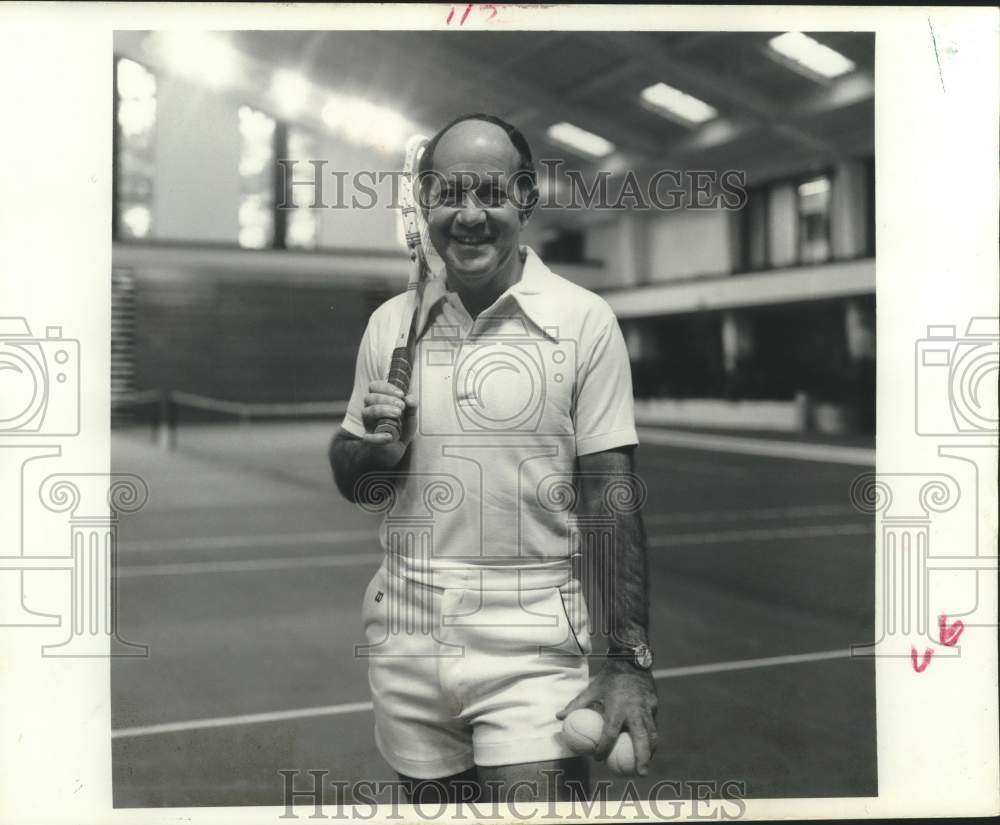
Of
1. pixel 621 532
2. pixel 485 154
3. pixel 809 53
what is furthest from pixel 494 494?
pixel 809 53

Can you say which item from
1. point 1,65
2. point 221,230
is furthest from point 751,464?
point 1,65

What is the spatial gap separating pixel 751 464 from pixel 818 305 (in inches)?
35.6

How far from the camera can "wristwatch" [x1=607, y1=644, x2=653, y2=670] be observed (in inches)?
99.5

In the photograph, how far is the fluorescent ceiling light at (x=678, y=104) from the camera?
10.6 feet

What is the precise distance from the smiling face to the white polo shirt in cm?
7

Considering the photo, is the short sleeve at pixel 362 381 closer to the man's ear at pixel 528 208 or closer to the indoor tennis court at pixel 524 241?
the indoor tennis court at pixel 524 241

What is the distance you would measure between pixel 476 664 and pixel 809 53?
2119 mm

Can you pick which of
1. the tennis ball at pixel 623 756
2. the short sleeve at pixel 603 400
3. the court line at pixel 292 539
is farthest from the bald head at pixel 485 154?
the court line at pixel 292 539

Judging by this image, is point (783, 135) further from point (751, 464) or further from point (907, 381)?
point (751, 464)

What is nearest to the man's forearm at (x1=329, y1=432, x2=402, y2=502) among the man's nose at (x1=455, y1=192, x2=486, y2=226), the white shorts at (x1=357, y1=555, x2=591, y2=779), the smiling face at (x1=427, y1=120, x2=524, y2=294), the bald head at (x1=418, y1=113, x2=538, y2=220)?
the white shorts at (x1=357, y1=555, x2=591, y2=779)

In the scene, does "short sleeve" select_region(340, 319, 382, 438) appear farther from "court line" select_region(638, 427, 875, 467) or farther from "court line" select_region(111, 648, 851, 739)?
"court line" select_region(111, 648, 851, 739)

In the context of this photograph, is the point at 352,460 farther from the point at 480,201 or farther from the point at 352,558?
the point at 352,558

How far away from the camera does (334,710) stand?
3830mm

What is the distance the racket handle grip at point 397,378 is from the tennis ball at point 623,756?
2.98 feet
